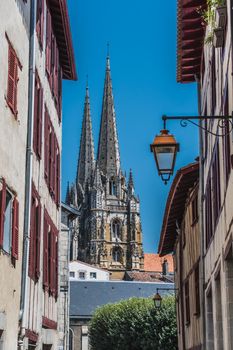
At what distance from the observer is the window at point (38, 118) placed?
1538 centimetres

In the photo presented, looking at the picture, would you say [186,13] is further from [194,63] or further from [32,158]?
[32,158]

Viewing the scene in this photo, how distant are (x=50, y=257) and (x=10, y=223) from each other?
6173 mm

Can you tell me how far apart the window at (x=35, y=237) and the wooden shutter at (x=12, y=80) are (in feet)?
9.16

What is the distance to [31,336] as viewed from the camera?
14.5m

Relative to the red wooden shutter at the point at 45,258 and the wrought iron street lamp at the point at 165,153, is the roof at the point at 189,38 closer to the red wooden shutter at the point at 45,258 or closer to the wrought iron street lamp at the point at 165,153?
the red wooden shutter at the point at 45,258

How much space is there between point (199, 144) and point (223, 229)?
674 cm

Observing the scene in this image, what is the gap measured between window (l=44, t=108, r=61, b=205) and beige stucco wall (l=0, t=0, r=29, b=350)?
3.53m

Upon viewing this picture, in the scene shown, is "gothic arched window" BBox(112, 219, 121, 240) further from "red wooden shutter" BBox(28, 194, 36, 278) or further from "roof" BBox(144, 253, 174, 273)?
"red wooden shutter" BBox(28, 194, 36, 278)

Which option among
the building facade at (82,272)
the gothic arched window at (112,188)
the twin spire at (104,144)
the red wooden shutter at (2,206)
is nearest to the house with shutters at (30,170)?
the red wooden shutter at (2,206)

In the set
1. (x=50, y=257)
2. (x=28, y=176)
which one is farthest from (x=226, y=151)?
(x=50, y=257)

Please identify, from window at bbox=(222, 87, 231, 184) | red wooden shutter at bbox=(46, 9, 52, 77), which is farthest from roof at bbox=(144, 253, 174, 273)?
window at bbox=(222, 87, 231, 184)

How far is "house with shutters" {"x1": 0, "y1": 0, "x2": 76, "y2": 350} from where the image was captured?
1191 centimetres

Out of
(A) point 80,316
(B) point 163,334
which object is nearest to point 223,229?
(B) point 163,334

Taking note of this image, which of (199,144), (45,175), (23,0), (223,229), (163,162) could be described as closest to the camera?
(163,162)
